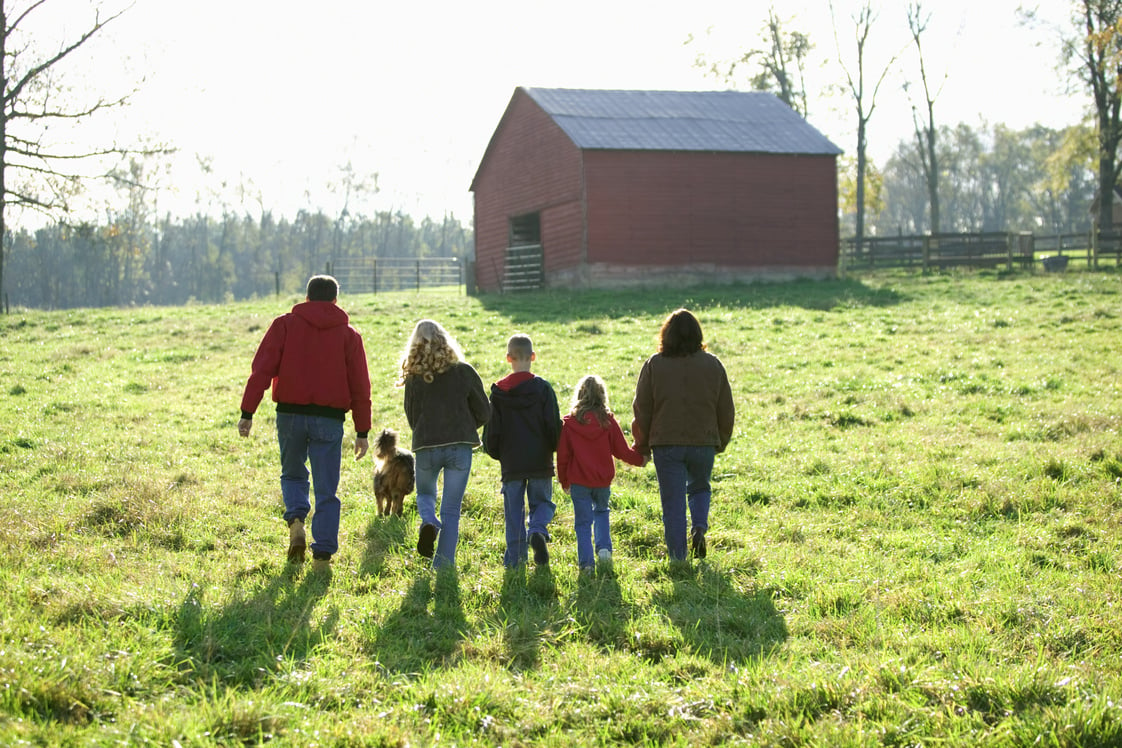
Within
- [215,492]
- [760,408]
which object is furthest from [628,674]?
[760,408]

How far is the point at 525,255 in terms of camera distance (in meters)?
32.3

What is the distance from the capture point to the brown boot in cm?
684

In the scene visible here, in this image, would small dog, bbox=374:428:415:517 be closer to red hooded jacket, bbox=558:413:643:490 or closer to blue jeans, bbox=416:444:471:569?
blue jeans, bbox=416:444:471:569

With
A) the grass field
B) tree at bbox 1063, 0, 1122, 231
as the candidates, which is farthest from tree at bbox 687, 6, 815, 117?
the grass field

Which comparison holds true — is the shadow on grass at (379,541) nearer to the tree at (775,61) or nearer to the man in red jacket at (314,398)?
the man in red jacket at (314,398)

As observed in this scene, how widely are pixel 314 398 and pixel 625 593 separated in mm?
2328

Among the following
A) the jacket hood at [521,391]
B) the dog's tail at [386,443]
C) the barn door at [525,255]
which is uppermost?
the barn door at [525,255]

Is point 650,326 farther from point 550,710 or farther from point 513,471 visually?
point 550,710

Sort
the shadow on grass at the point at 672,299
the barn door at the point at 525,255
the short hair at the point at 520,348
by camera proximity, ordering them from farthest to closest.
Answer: the barn door at the point at 525,255 < the shadow on grass at the point at 672,299 < the short hair at the point at 520,348

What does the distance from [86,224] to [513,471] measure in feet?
91.2

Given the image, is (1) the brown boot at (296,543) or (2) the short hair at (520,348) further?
(2) the short hair at (520,348)

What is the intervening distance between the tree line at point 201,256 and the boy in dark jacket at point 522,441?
232 feet

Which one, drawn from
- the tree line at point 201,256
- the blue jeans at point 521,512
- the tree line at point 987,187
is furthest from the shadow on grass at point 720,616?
the tree line at point 987,187

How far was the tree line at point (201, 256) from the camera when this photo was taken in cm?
8119
